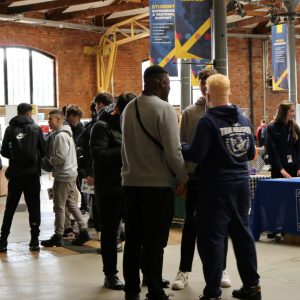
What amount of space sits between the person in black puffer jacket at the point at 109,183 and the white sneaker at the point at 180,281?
0.42 metres

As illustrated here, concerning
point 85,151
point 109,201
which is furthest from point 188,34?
point 109,201

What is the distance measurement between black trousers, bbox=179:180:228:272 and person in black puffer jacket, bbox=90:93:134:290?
54 centimetres

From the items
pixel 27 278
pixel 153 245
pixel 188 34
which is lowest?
pixel 27 278

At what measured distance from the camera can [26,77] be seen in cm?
2097

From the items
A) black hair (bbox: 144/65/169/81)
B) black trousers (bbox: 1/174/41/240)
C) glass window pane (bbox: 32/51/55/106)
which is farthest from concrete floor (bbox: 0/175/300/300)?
glass window pane (bbox: 32/51/55/106)

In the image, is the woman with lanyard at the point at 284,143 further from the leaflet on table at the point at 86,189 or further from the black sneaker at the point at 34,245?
the black sneaker at the point at 34,245

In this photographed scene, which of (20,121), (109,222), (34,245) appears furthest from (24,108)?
(109,222)

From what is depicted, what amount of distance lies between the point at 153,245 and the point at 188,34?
15.0 feet

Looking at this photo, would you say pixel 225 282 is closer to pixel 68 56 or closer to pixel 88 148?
pixel 88 148

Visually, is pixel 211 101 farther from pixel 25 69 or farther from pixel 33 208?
pixel 25 69

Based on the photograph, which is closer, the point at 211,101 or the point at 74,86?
the point at 211,101

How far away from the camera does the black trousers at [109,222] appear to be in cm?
530

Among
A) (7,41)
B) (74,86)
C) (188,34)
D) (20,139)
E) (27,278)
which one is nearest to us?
(27,278)

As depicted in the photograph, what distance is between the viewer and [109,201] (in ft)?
17.5
